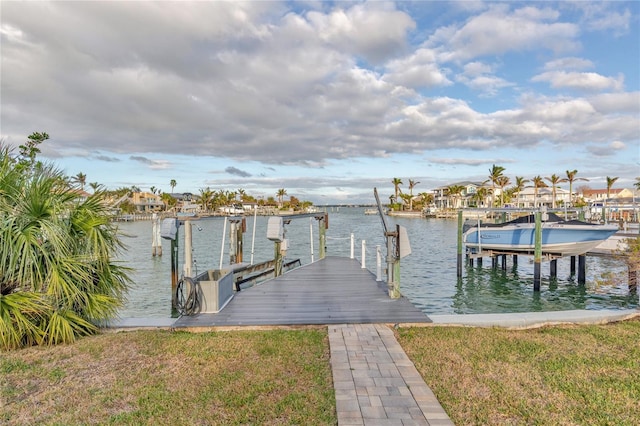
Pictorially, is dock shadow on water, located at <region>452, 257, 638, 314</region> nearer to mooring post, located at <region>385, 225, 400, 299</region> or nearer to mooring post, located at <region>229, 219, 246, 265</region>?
mooring post, located at <region>385, 225, 400, 299</region>

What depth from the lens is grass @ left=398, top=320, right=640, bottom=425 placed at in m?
3.42

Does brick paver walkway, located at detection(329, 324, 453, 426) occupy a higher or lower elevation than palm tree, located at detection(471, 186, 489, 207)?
lower

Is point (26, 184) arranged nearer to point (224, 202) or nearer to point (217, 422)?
point (217, 422)

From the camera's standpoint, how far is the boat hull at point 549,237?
14836 mm

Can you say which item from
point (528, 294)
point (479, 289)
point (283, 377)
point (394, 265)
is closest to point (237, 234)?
point (394, 265)

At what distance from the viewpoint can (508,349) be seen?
16.3ft

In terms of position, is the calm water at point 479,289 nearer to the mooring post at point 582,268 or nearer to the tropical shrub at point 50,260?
the mooring post at point 582,268

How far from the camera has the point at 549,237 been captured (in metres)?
15.6

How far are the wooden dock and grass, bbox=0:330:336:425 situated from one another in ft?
2.60

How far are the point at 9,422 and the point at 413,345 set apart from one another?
4239mm

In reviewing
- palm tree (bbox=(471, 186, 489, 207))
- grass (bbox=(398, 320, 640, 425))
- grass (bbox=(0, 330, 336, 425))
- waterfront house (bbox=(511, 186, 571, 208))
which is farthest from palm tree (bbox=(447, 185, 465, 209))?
grass (bbox=(0, 330, 336, 425))

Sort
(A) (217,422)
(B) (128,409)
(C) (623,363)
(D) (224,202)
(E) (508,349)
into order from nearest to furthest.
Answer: (A) (217,422), (B) (128,409), (C) (623,363), (E) (508,349), (D) (224,202)

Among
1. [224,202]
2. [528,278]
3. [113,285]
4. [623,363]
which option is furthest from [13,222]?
[224,202]

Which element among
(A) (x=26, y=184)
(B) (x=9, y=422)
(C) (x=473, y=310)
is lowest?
(C) (x=473, y=310)
